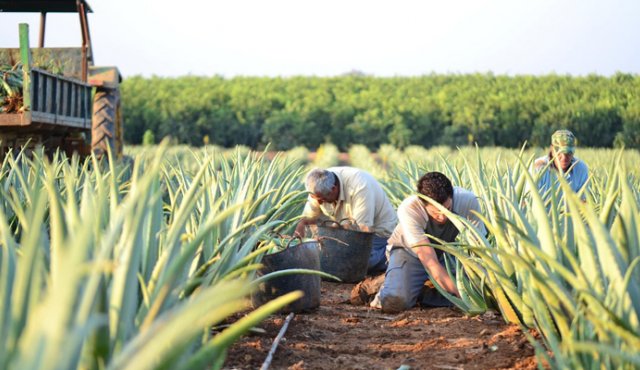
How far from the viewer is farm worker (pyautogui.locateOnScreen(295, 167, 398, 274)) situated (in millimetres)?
6441

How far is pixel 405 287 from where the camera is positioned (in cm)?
541

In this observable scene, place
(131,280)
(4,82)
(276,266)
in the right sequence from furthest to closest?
(4,82) → (276,266) → (131,280)

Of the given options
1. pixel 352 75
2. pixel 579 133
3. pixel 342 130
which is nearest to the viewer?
pixel 579 133

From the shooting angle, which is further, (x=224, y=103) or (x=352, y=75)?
(x=352, y=75)

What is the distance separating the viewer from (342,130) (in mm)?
39875

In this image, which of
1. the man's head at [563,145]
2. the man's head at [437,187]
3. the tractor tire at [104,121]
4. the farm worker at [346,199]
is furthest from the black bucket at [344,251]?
the tractor tire at [104,121]

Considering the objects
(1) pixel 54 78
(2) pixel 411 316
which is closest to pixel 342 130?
(1) pixel 54 78

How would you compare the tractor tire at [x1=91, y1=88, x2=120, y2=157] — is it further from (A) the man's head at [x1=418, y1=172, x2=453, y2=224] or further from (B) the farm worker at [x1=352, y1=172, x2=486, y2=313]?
(A) the man's head at [x1=418, y1=172, x2=453, y2=224]

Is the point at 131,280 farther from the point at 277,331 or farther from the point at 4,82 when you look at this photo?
the point at 4,82

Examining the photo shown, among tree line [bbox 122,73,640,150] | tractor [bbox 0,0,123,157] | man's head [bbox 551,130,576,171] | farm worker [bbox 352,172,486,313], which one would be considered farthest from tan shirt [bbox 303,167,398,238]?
tree line [bbox 122,73,640,150]

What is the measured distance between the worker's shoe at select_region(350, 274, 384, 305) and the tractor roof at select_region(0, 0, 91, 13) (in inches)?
230

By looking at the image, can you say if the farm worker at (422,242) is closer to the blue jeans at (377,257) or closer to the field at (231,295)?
the field at (231,295)

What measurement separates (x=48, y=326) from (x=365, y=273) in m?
5.45

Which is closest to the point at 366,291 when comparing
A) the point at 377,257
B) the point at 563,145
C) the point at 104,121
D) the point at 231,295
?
the point at 377,257
